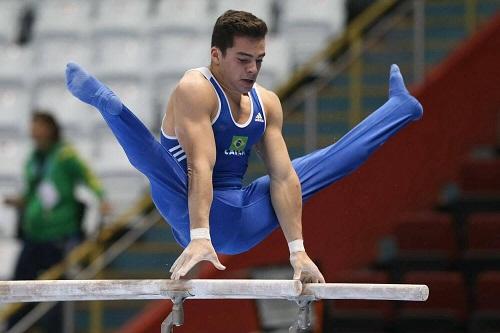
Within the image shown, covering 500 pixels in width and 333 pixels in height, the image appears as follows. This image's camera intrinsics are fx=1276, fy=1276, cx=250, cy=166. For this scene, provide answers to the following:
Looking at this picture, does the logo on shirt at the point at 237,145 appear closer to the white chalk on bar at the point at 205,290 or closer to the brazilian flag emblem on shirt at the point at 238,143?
the brazilian flag emblem on shirt at the point at 238,143

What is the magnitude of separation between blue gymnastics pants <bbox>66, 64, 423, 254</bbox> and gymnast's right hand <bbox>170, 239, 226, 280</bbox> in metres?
0.45

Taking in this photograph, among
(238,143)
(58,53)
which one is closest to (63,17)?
(58,53)

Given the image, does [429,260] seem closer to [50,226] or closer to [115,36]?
[50,226]

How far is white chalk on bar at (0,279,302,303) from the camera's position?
17.1 feet

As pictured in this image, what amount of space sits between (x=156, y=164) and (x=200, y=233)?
1.37 feet

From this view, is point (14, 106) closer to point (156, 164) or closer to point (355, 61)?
point (355, 61)

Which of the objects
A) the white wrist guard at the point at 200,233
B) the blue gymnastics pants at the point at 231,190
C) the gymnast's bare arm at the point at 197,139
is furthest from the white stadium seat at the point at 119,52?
the white wrist guard at the point at 200,233

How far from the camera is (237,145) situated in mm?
5891

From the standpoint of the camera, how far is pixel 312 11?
10.2 m

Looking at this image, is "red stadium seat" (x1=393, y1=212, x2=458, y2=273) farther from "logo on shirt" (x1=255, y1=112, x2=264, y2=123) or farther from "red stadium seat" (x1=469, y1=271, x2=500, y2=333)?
"logo on shirt" (x1=255, y1=112, x2=264, y2=123)

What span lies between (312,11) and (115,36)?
5.56 ft

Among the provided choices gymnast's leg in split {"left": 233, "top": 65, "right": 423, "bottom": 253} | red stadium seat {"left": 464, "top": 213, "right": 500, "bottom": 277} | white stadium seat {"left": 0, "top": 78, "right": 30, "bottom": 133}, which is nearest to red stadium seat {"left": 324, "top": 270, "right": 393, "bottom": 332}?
red stadium seat {"left": 464, "top": 213, "right": 500, "bottom": 277}

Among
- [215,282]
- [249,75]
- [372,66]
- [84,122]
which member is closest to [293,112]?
[372,66]

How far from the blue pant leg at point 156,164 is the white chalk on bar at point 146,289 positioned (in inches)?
20.8
